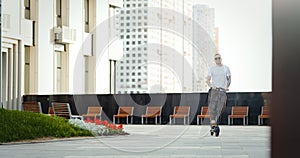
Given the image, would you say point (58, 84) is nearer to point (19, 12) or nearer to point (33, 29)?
point (33, 29)


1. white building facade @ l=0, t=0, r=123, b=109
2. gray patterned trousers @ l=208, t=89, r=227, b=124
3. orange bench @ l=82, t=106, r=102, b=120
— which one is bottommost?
orange bench @ l=82, t=106, r=102, b=120

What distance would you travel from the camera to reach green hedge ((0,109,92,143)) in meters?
12.2

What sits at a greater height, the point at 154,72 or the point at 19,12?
the point at 19,12

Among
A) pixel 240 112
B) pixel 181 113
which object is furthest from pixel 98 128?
pixel 181 113

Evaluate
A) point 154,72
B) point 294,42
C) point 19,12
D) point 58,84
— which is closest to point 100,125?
point 154,72

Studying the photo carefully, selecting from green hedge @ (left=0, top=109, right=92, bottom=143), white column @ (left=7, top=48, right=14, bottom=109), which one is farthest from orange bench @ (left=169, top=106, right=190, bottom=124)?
green hedge @ (left=0, top=109, right=92, bottom=143)

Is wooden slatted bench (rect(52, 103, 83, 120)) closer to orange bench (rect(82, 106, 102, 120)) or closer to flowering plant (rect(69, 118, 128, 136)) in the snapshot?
orange bench (rect(82, 106, 102, 120))

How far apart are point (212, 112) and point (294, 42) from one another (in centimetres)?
1215

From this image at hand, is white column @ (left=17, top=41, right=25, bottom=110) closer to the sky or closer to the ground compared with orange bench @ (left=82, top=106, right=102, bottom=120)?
closer to the sky

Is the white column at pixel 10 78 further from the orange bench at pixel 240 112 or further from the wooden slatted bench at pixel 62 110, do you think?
the orange bench at pixel 240 112

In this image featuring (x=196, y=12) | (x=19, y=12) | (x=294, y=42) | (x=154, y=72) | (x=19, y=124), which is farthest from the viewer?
(x=19, y=12)

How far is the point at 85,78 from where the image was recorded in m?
38.4

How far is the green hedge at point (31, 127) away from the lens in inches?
482

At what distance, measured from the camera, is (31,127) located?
12.8 meters
